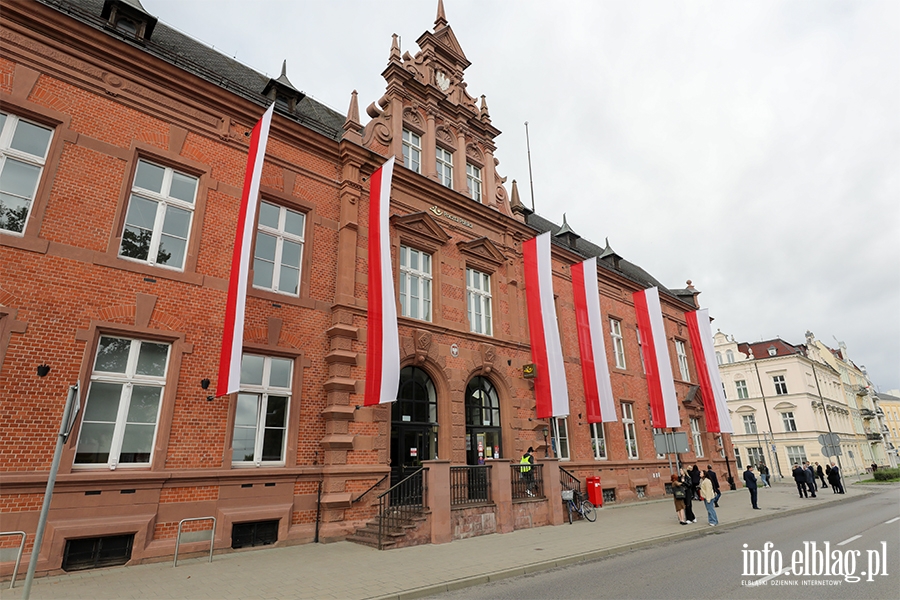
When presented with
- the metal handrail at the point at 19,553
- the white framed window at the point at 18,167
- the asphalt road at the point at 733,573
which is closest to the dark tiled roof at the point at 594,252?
the asphalt road at the point at 733,573

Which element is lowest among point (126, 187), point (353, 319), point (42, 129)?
point (353, 319)

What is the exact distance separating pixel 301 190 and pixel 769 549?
47.5 feet

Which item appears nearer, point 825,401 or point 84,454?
point 84,454

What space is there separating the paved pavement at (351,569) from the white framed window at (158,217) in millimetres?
6275

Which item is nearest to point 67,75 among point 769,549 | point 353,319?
→ point 353,319

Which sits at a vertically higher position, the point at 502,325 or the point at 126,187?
the point at 126,187

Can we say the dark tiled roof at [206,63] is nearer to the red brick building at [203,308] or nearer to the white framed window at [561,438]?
the red brick building at [203,308]

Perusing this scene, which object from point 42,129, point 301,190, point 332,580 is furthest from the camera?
point 301,190

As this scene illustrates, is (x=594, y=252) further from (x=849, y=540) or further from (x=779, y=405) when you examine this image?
(x=779, y=405)

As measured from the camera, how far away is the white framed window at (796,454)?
47312 mm

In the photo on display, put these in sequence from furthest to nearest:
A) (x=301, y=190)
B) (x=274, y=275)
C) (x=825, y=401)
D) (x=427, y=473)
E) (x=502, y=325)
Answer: (x=825, y=401) < (x=502, y=325) < (x=301, y=190) < (x=274, y=275) < (x=427, y=473)

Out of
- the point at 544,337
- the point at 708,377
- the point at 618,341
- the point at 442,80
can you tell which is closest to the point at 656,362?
the point at 618,341

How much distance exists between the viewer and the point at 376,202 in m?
13.6

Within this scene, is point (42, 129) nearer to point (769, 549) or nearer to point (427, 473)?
point (427, 473)
